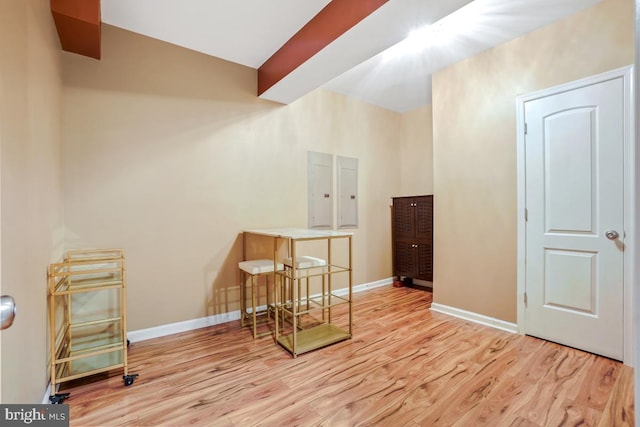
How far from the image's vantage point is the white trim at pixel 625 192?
2.05 metres

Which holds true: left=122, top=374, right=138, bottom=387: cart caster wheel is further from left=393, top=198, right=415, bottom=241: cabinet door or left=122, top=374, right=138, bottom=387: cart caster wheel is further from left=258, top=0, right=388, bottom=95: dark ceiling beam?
left=393, top=198, right=415, bottom=241: cabinet door

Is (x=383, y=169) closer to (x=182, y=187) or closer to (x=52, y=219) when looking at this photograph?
(x=182, y=187)

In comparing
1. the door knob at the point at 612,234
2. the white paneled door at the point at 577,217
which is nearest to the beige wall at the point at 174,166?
the white paneled door at the point at 577,217

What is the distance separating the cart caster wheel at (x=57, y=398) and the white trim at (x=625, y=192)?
11.6 ft

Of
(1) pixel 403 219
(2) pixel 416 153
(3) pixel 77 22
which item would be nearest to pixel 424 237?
(1) pixel 403 219

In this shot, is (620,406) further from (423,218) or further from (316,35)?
(316,35)

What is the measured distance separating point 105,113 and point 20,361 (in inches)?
75.2

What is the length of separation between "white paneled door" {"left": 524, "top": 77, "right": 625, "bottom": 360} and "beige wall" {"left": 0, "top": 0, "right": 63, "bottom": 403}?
343 centimetres

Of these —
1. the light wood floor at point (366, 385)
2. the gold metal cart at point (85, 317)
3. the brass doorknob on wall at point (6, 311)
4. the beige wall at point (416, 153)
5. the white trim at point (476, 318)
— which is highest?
the beige wall at point (416, 153)

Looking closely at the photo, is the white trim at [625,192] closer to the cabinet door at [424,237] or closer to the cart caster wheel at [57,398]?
the cabinet door at [424,237]

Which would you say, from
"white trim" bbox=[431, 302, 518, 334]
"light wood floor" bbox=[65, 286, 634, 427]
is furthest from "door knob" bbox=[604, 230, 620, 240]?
"white trim" bbox=[431, 302, 518, 334]

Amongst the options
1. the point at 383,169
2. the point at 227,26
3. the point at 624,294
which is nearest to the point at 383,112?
the point at 383,169

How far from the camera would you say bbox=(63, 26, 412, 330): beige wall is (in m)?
2.29

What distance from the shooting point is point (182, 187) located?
2.68 m
